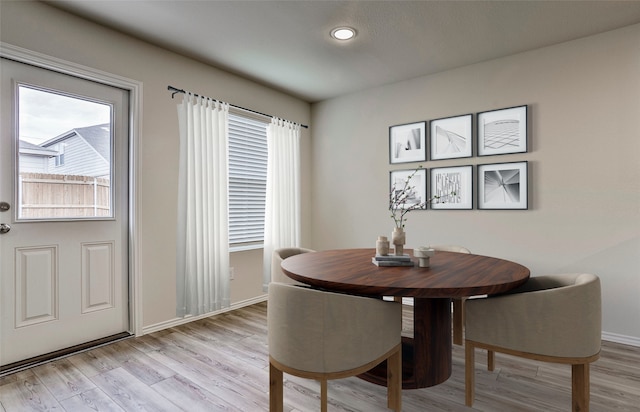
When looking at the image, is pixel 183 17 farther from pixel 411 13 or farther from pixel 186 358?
pixel 186 358

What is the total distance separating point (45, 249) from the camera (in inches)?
95.9

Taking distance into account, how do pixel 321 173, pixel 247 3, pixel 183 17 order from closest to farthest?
pixel 247 3, pixel 183 17, pixel 321 173

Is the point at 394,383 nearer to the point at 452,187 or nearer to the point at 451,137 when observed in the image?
the point at 452,187

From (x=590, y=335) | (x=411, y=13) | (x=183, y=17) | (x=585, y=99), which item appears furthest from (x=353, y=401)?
(x=585, y=99)

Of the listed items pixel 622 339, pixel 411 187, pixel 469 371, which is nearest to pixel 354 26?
pixel 411 187

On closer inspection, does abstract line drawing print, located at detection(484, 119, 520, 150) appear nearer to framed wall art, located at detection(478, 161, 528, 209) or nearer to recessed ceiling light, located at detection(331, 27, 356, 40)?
framed wall art, located at detection(478, 161, 528, 209)

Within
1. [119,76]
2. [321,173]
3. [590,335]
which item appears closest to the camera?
[590,335]

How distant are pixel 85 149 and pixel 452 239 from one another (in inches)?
133

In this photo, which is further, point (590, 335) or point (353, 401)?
point (353, 401)

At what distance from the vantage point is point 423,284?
1.58 m

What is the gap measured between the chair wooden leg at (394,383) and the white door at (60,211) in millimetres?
2276

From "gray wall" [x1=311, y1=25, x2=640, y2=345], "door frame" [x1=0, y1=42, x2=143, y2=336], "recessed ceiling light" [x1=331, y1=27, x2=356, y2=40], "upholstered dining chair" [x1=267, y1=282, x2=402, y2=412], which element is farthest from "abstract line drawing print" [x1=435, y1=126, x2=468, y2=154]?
"door frame" [x1=0, y1=42, x2=143, y2=336]

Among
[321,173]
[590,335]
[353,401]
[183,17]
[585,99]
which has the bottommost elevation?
[353,401]

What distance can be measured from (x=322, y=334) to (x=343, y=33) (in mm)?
2330
